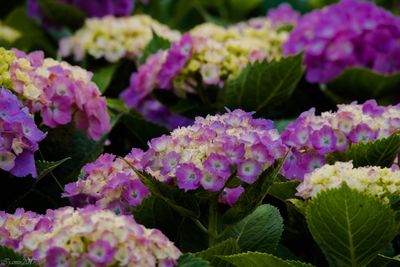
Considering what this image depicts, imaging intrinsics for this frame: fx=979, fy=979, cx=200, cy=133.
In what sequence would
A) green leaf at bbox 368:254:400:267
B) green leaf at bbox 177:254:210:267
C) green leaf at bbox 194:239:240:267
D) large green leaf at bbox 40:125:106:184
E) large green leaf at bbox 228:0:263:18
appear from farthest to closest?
large green leaf at bbox 228:0:263:18
large green leaf at bbox 40:125:106:184
green leaf at bbox 368:254:400:267
green leaf at bbox 194:239:240:267
green leaf at bbox 177:254:210:267

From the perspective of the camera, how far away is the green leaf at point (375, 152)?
6.21ft

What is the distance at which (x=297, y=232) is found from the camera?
1.96 meters

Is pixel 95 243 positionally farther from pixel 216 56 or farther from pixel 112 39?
pixel 112 39

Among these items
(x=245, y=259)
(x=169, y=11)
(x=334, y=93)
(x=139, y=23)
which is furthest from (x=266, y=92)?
(x=169, y=11)

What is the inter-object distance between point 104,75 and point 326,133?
46.0 inches

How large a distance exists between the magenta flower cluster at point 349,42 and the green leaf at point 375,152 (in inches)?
39.5

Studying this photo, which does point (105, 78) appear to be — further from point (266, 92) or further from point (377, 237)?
point (377, 237)

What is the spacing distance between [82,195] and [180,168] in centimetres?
30

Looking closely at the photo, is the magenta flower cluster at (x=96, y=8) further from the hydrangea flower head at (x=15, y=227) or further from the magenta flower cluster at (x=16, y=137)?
the hydrangea flower head at (x=15, y=227)

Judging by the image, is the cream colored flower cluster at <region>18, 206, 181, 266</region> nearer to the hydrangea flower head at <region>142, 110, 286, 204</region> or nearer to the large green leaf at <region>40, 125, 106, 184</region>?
the hydrangea flower head at <region>142, 110, 286, 204</region>

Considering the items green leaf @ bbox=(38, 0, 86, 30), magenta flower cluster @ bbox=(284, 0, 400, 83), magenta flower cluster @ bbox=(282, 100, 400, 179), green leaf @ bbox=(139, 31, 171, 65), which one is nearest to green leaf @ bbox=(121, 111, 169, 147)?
green leaf @ bbox=(139, 31, 171, 65)

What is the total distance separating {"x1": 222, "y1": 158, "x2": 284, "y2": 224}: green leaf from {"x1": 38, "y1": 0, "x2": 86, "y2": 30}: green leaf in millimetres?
1924

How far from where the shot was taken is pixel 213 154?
1624 millimetres

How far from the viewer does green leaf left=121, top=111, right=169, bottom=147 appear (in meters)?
2.48
